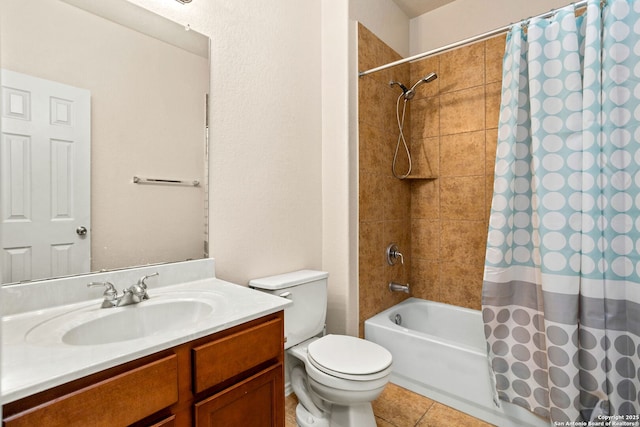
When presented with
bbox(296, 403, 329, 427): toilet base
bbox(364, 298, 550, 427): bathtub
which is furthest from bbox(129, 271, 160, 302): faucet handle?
bbox(364, 298, 550, 427): bathtub

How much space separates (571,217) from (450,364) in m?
0.98

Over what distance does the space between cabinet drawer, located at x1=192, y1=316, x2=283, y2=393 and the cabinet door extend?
48 millimetres

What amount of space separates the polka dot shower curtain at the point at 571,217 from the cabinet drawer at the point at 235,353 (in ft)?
3.85

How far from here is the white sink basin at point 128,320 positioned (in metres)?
1.00

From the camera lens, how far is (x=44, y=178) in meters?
1.16

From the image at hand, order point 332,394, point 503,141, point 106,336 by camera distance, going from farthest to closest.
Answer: point 503,141 → point 332,394 → point 106,336

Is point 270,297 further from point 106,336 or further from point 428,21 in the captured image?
point 428,21

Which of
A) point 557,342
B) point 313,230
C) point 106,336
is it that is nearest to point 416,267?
point 313,230

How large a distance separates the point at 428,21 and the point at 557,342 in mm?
2415

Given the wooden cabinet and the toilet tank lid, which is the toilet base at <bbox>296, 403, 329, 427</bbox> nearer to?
the wooden cabinet

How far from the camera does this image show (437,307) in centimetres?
253

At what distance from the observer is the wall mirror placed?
1.11 metres

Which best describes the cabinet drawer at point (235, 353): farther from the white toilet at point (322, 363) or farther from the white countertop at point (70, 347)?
the white toilet at point (322, 363)

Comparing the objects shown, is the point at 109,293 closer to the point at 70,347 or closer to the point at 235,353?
the point at 70,347
